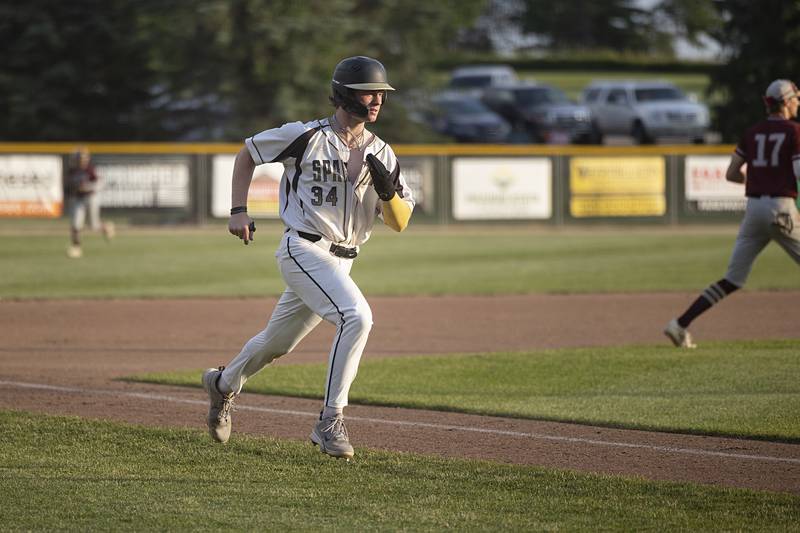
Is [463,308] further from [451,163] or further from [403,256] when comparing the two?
[451,163]

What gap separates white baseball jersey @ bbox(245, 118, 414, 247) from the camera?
22.4 feet

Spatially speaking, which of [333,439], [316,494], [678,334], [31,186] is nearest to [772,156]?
[678,334]

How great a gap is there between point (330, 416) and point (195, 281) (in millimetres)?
12589

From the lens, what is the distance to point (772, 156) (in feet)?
35.5

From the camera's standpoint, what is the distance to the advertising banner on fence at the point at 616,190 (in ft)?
95.8

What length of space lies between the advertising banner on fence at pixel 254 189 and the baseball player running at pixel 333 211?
20.3 meters

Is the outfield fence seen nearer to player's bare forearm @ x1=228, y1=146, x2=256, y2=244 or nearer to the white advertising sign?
the white advertising sign

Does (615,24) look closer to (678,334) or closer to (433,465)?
(678,334)

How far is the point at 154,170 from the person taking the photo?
28641 mm

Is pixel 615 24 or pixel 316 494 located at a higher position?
pixel 615 24

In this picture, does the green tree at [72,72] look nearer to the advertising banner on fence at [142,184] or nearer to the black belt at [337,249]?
the advertising banner on fence at [142,184]

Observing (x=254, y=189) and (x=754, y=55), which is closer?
(x=254, y=189)

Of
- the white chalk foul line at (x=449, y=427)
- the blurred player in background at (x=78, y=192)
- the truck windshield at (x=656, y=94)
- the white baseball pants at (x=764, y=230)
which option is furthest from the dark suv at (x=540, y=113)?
the white chalk foul line at (x=449, y=427)

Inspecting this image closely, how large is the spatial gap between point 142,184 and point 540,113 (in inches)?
823
